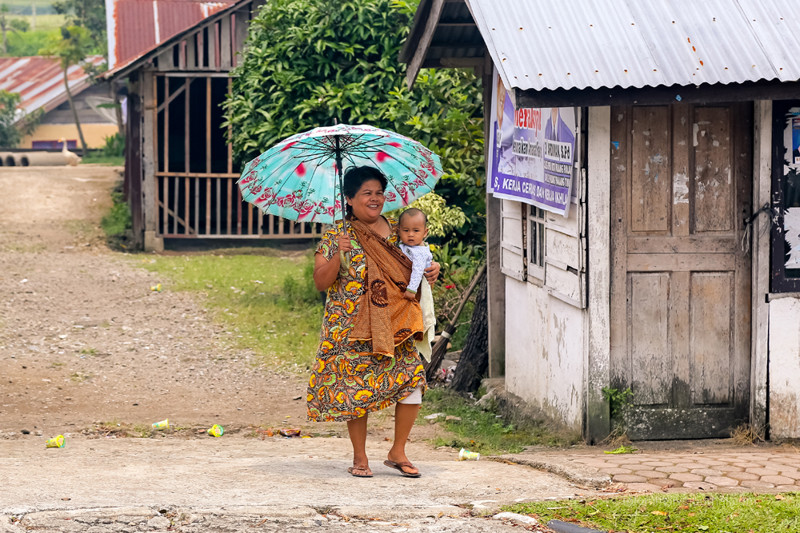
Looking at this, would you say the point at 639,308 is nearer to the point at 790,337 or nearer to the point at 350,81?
the point at 790,337

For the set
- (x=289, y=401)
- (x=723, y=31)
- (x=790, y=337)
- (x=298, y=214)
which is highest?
(x=723, y=31)

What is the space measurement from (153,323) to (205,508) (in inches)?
290

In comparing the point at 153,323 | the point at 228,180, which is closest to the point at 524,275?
the point at 153,323

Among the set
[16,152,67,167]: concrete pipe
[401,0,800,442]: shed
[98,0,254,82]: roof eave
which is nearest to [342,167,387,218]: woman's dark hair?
[401,0,800,442]: shed

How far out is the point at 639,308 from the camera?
650 cm

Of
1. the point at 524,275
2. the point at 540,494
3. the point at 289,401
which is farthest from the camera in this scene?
the point at 289,401

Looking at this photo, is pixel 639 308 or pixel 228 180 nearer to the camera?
pixel 639 308

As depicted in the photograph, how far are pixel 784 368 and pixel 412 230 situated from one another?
259 centimetres

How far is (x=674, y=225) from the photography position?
6.45m

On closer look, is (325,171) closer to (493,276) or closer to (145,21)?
(493,276)

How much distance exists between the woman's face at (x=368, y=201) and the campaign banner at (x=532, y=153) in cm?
99

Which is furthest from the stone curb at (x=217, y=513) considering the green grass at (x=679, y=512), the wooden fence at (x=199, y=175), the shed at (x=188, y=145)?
the wooden fence at (x=199, y=175)

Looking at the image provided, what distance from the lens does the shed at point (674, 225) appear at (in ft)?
20.6

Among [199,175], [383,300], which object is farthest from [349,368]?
[199,175]
